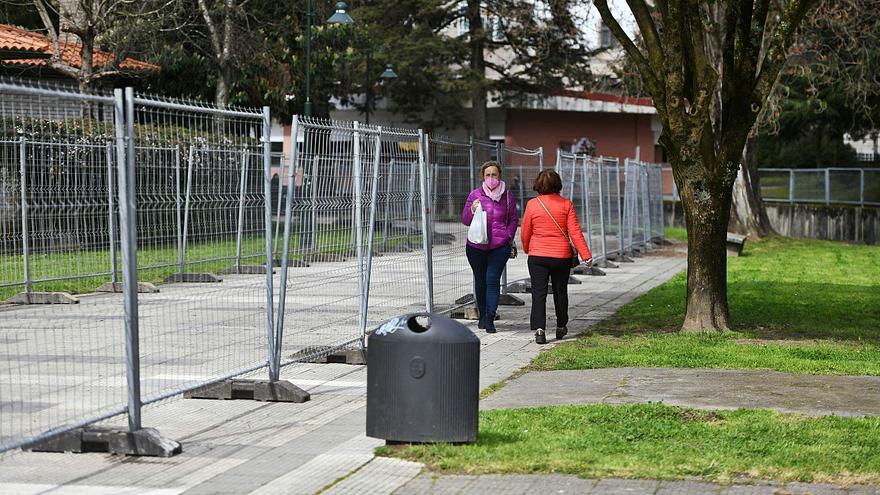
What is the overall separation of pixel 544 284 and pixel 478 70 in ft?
117

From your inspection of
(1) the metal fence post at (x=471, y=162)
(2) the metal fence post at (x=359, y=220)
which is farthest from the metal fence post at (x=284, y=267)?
(1) the metal fence post at (x=471, y=162)

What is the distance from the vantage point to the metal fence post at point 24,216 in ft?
40.3

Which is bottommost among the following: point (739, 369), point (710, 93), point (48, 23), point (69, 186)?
point (739, 369)

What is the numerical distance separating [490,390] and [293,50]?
95.3ft

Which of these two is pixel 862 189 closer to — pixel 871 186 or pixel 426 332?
pixel 871 186

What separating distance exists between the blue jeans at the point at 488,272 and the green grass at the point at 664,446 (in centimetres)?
542

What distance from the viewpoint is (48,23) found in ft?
88.9

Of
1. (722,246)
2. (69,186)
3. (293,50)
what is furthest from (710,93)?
(293,50)

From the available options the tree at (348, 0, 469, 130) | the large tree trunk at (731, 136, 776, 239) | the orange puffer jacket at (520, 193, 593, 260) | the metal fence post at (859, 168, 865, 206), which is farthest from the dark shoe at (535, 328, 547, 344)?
the tree at (348, 0, 469, 130)

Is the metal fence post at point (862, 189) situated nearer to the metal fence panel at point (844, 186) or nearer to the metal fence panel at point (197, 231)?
the metal fence panel at point (844, 186)

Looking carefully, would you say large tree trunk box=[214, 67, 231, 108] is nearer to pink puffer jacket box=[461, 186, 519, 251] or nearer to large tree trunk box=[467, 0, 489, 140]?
large tree trunk box=[467, 0, 489, 140]

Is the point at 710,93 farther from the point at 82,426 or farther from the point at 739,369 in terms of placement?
the point at 82,426

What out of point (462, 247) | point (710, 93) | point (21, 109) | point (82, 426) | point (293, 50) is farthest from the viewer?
point (293, 50)

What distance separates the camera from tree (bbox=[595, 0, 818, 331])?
14102 millimetres
